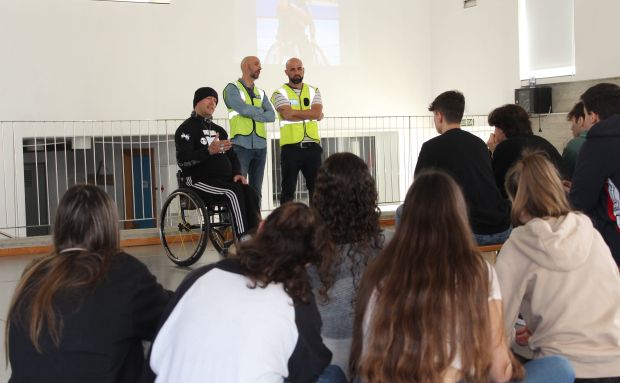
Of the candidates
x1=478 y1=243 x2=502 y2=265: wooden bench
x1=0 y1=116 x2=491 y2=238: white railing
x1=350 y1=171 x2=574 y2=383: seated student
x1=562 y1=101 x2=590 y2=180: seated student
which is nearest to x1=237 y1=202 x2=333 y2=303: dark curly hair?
x1=350 y1=171 x2=574 y2=383: seated student

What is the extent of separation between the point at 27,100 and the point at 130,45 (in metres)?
1.57

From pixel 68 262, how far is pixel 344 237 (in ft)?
2.72

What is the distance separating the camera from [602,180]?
10.4ft

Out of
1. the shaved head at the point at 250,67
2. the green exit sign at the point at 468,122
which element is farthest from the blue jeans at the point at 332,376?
the green exit sign at the point at 468,122

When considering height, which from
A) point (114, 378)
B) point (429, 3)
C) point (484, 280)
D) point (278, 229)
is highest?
point (429, 3)

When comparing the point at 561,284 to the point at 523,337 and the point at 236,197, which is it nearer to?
the point at 523,337

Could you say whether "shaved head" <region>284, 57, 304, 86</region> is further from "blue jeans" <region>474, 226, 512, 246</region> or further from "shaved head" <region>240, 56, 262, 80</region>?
"blue jeans" <region>474, 226, 512, 246</region>

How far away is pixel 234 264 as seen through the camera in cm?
171

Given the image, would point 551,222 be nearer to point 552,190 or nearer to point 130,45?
point 552,190

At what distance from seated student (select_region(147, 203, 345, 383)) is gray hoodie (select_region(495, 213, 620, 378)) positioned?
0.71 metres

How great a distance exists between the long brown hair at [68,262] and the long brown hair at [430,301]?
724 mm

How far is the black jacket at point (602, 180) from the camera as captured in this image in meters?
3.16

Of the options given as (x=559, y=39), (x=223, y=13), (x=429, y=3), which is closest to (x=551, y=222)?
(x=559, y=39)

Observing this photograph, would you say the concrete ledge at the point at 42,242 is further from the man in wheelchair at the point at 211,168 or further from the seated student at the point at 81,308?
the seated student at the point at 81,308
